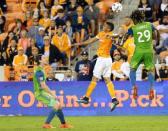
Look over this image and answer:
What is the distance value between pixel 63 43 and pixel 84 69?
1.90 metres

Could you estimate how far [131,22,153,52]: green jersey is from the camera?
20.8 metres

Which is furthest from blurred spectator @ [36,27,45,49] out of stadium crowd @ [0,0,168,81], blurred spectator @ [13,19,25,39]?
blurred spectator @ [13,19,25,39]

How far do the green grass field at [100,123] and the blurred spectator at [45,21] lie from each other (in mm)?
5669

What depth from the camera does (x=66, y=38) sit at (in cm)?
2833

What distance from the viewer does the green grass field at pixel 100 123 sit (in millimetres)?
19672

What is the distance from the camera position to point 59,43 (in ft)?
93.3

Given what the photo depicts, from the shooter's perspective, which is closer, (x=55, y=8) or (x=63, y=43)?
(x=63, y=43)

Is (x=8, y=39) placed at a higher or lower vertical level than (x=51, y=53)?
higher

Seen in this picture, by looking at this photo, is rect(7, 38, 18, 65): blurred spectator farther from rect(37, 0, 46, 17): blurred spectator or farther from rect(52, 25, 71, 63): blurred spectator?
rect(37, 0, 46, 17): blurred spectator

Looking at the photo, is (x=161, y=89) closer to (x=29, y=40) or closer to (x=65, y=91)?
(x=65, y=91)

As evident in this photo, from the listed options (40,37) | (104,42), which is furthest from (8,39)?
(104,42)

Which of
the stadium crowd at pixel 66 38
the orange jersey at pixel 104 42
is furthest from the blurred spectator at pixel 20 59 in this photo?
the orange jersey at pixel 104 42

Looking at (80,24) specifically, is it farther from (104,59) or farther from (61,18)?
(104,59)

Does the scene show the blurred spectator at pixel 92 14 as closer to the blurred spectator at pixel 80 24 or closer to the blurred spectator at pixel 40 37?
the blurred spectator at pixel 80 24
